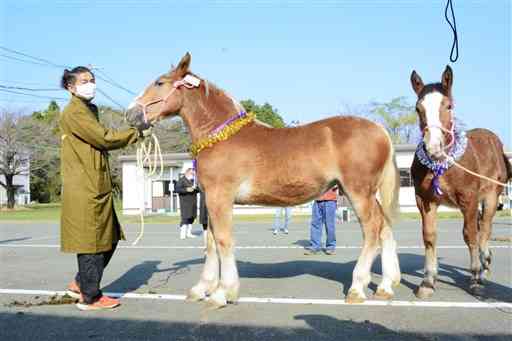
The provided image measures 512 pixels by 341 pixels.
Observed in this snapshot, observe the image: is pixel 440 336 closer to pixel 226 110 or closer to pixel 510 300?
pixel 510 300

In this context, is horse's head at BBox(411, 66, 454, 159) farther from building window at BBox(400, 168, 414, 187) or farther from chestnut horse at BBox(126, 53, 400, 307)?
building window at BBox(400, 168, 414, 187)

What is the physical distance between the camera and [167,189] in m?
39.0

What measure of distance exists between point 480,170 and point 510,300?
171 cm

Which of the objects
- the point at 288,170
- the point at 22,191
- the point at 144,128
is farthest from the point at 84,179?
the point at 22,191

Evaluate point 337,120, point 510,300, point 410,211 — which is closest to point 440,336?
point 510,300

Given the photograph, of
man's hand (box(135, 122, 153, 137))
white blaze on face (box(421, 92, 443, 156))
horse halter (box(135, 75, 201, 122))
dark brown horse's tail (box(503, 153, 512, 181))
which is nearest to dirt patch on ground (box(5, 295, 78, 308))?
man's hand (box(135, 122, 153, 137))

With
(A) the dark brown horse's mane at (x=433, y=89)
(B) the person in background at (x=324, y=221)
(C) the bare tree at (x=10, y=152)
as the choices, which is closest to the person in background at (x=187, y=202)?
(B) the person in background at (x=324, y=221)

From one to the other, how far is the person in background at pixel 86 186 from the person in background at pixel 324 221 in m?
5.77

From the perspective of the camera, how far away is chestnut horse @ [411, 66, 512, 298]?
5.44 metres

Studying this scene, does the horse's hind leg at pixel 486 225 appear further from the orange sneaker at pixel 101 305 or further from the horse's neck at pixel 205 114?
the orange sneaker at pixel 101 305

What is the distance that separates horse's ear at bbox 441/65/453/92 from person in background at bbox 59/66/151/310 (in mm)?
3818

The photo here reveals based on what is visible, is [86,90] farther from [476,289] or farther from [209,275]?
[476,289]

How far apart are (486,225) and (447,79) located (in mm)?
2579

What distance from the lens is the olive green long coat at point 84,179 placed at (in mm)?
5355
